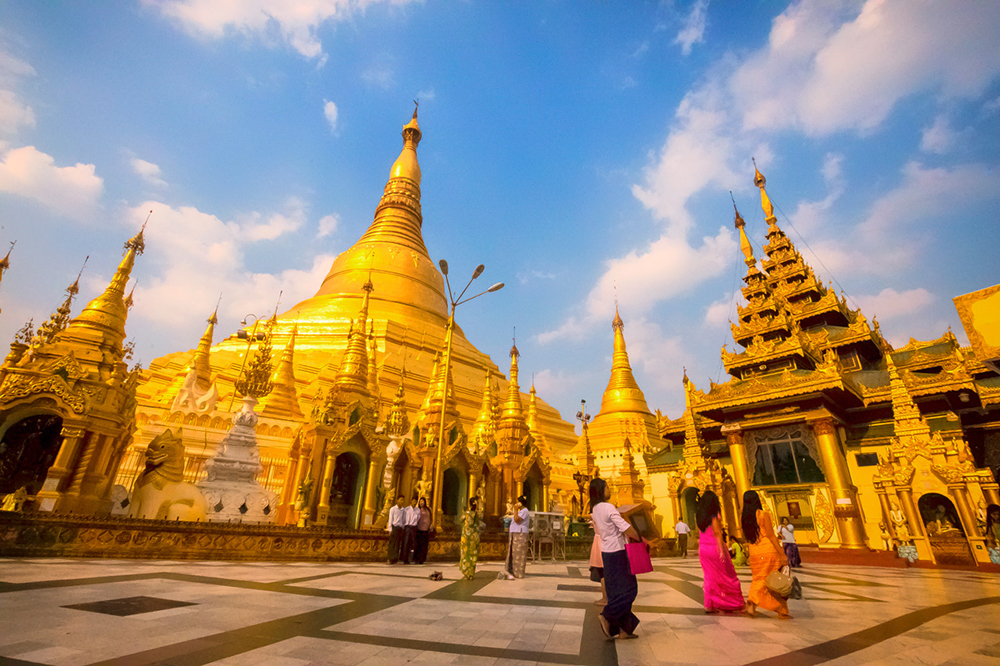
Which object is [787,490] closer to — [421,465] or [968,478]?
[968,478]

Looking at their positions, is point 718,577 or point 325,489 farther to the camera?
point 325,489

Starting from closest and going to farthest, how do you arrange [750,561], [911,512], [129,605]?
[129,605] < [750,561] < [911,512]

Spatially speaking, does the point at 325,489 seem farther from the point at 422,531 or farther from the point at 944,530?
the point at 944,530

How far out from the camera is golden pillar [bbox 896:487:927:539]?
1423cm

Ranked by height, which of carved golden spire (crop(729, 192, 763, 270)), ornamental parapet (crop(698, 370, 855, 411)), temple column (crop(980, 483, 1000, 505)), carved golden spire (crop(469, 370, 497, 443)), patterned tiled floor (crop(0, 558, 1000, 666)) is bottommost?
patterned tiled floor (crop(0, 558, 1000, 666))

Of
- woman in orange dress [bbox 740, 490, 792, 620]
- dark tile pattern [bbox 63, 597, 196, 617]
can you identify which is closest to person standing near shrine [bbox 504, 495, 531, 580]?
woman in orange dress [bbox 740, 490, 792, 620]

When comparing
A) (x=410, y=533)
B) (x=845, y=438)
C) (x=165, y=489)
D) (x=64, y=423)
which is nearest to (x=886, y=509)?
(x=845, y=438)

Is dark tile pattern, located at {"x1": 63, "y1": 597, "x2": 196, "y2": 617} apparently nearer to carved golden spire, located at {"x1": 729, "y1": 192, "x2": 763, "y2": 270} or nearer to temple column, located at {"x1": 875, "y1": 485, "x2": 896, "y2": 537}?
temple column, located at {"x1": 875, "y1": 485, "x2": 896, "y2": 537}

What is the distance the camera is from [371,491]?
592 inches

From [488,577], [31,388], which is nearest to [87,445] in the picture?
[31,388]

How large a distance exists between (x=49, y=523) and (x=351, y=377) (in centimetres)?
1022

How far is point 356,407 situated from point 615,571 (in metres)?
12.9

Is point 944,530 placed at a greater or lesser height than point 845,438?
lesser

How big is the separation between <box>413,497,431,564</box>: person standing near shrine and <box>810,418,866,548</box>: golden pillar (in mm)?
15379
